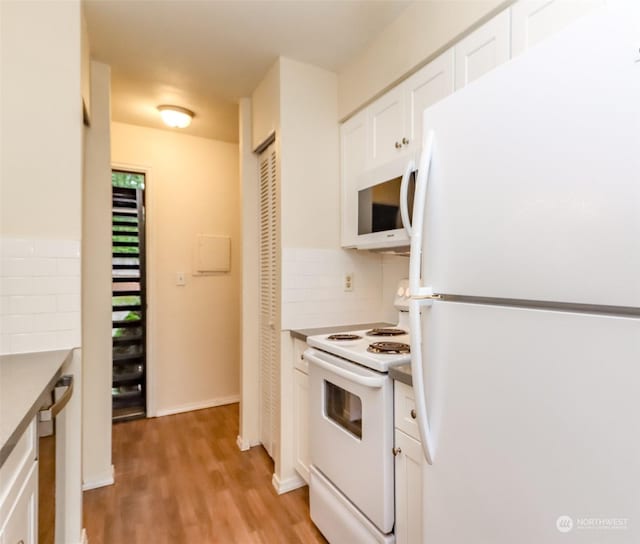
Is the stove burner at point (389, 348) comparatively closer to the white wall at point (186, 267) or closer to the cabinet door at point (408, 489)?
the cabinet door at point (408, 489)

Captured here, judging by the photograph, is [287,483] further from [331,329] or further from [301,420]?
[331,329]

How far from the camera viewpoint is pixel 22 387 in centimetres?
110

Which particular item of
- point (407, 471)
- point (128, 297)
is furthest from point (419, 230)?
point (128, 297)

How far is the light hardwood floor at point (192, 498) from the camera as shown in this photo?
1714 mm

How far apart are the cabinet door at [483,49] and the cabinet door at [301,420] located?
165 centimetres

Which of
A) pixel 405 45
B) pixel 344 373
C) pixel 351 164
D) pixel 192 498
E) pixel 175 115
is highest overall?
→ pixel 175 115

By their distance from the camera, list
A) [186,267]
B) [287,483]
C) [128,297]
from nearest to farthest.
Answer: [287,483], [128,297], [186,267]

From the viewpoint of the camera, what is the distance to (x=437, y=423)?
0.95 m

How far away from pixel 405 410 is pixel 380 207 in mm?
1059

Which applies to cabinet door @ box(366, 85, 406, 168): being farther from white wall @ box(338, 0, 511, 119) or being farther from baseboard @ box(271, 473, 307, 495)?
baseboard @ box(271, 473, 307, 495)

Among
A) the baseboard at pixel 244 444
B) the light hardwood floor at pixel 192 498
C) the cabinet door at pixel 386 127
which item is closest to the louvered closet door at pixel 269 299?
the baseboard at pixel 244 444

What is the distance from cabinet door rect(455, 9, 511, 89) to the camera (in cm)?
130

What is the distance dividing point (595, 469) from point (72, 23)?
2.33 meters

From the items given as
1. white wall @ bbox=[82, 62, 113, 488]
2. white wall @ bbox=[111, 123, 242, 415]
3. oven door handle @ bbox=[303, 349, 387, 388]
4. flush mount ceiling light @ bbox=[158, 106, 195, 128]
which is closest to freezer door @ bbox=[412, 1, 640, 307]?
oven door handle @ bbox=[303, 349, 387, 388]
